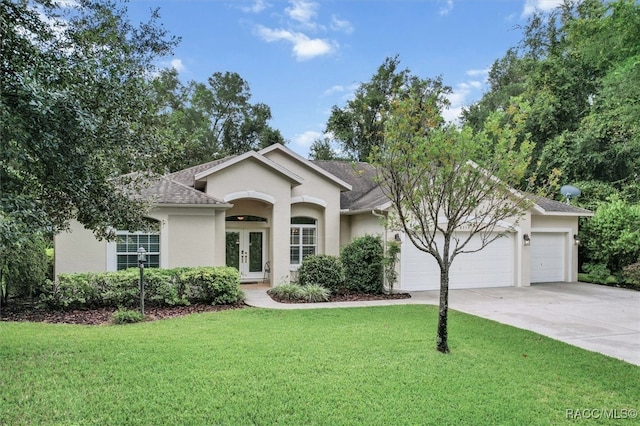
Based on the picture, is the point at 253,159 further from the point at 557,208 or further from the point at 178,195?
the point at 557,208

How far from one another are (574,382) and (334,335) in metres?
4.26

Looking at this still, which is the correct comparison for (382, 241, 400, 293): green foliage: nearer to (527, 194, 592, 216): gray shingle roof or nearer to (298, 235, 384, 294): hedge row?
(298, 235, 384, 294): hedge row

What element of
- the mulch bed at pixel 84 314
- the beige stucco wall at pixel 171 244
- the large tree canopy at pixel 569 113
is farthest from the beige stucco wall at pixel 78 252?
the large tree canopy at pixel 569 113

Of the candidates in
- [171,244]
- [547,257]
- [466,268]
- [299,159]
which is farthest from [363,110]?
[171,244]

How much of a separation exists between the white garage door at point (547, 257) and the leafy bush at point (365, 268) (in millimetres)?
7554

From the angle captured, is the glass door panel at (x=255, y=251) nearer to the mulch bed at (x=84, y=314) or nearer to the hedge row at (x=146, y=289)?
the hedge row at (x=146, y=289)

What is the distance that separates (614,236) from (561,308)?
26.0ft

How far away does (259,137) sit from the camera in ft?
132

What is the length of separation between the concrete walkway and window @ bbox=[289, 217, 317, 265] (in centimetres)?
205

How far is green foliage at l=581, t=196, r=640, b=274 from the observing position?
16797 mm

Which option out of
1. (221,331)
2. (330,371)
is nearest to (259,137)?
(221,331)

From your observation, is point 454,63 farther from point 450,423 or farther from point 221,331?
point 450,423

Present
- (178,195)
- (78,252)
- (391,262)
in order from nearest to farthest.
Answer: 1. (78,252)
2. (178,195)
3. (391,262)

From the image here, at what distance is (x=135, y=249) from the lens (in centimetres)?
1382
